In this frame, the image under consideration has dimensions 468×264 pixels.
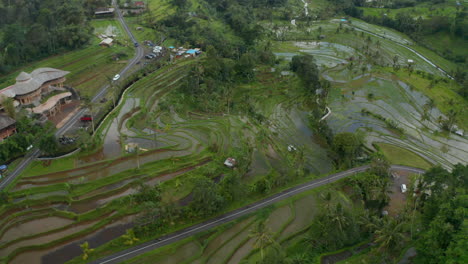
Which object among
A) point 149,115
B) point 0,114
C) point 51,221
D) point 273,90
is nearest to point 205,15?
point 273,90

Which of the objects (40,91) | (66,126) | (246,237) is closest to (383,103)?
(246,237)

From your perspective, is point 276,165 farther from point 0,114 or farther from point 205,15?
point 205,15

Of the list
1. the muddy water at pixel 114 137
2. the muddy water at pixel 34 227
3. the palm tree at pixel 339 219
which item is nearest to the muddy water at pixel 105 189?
the muddy water at pixel 34 227

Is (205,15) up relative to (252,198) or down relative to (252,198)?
up

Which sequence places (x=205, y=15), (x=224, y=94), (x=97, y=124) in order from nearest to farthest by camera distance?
(x=97, y=124), (x=224, y=94), (x=205, y=15)

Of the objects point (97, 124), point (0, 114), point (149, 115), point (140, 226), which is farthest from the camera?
point (149, 115)

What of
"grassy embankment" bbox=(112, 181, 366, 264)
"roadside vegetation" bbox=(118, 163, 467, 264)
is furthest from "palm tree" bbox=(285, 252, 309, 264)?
"grassy embankment" bbox=(112, 181, 366, 264)

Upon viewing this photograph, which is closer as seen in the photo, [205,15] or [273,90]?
[273,90]

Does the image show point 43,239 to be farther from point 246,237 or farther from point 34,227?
point 246,237
